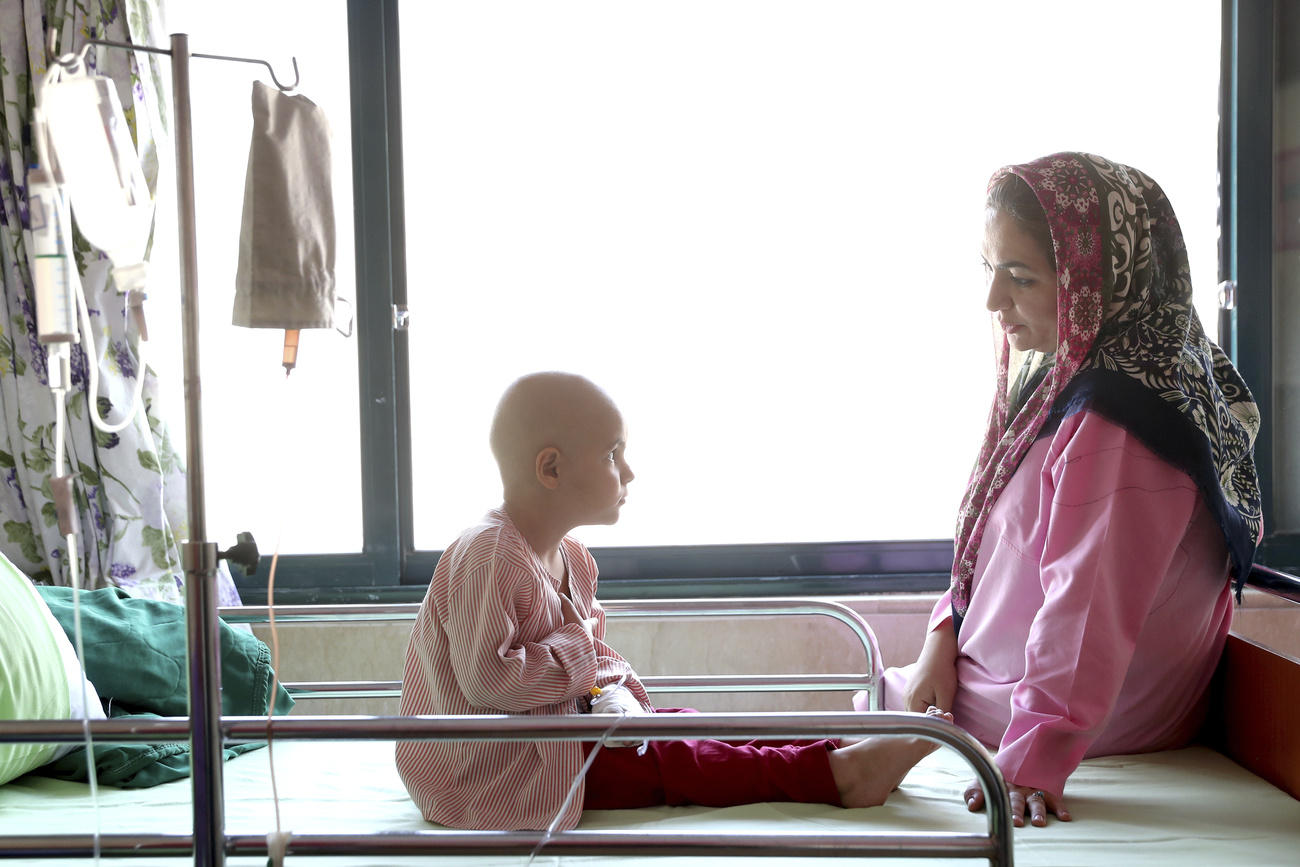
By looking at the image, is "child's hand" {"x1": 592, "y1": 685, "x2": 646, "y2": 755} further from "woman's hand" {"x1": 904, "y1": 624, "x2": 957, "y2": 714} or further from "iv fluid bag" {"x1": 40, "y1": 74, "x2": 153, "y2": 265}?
"iv fluid bag" {"x1": 40, "y1": 74, "x2": 153, "y2": 265}

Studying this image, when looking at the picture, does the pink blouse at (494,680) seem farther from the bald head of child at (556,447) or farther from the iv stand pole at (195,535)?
the iv stand pole at (195,535)

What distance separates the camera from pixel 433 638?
5.37 ft

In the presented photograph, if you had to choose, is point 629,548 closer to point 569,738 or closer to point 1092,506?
point 1092,506

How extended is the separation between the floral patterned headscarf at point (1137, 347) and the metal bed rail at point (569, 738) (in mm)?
757

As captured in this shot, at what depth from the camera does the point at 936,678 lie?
1.88 m

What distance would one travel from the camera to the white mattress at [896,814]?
4.75 feet

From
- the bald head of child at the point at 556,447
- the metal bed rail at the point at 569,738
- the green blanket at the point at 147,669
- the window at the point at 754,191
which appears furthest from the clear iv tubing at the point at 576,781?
the window at the point at 754,191

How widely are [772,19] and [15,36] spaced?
6.12 feet

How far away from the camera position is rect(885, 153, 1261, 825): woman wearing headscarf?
5.19 ft

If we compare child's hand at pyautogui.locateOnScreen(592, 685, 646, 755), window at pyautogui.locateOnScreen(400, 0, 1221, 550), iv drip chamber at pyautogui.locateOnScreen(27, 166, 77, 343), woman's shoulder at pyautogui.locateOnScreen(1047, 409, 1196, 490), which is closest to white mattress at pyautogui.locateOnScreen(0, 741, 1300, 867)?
child's hand at pyautogui.locateOnScreen(592, 685, 646, 755)

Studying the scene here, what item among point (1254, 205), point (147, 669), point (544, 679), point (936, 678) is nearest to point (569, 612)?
point (544, 679)

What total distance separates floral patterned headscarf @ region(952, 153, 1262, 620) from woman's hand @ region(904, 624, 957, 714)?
0.31 metres

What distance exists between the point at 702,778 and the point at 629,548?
123cm

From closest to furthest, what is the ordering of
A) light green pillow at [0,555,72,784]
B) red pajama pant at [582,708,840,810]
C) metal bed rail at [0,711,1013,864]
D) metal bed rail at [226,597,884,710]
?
metal bed rail at [0,711,1013,864]
red pajama pant at [582,708,840,810]
light green pillow at [0,555,72,784]
metal bed rail at [226,597,884,710]
